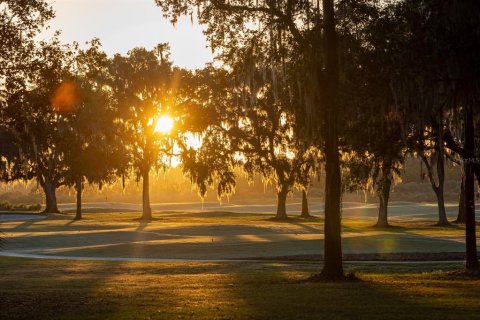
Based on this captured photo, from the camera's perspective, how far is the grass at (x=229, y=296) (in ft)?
42.4

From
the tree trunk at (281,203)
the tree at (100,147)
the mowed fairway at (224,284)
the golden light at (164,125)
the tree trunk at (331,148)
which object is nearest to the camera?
the mowed fairway at (224,284)

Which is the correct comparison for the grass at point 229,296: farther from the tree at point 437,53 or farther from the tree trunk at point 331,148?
the tree at point 437,53

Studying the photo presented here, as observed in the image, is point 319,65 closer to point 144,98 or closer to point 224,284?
point 224,284

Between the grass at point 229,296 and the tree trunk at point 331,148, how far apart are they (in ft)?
3.08

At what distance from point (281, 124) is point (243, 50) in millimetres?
45327

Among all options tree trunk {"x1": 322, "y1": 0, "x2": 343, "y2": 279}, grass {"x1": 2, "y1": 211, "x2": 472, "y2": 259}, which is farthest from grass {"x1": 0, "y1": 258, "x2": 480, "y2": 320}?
grass {"x1": 2, "y1": 211, "x2": 472, "y2": 259}

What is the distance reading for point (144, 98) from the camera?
64.6m

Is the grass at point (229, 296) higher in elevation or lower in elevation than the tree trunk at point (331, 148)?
lower

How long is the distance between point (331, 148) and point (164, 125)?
47.1m

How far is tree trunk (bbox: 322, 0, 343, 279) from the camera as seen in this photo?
1873cm

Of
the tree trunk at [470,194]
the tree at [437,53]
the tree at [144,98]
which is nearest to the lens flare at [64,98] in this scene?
the tree at [437,53]

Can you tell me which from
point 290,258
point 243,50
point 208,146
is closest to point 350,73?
point 243,50

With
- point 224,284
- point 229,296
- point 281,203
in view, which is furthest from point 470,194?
point 281,203

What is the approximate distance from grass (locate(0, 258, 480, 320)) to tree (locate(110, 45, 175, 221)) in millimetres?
40989
